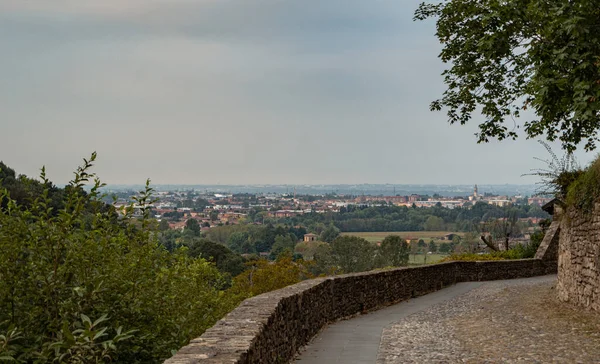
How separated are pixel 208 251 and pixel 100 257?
51.7m

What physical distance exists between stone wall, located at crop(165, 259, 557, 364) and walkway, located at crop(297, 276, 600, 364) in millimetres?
313

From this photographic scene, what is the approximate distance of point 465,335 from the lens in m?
12.7

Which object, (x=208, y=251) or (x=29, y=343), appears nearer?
(x=29, y=343)

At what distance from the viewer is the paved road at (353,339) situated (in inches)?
380

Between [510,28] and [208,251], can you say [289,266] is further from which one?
[510,28]

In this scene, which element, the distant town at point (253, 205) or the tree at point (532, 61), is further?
the distant town at point (253, 205)

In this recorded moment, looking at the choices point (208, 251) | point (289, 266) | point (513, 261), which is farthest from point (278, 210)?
point (513, 261)

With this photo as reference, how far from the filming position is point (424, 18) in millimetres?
21672

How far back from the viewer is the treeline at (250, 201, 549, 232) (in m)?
132

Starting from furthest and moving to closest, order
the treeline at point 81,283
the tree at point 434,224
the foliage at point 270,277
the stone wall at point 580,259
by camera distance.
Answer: the tree at point 434,224 < the foliage at point 270,277 < the stone wall at point 580,259 < the treeline at point 81,283

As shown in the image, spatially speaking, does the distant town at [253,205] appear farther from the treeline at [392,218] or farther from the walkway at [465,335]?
the walkway at [465,335]

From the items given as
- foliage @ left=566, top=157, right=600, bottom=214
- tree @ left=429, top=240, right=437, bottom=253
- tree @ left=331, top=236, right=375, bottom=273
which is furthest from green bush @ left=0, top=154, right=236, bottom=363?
tree @ left=429, top=240, right=437, bottom=253

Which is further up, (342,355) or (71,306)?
(71,306)

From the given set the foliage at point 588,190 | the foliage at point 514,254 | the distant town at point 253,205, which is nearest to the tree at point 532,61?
the foliage at point 588,190
